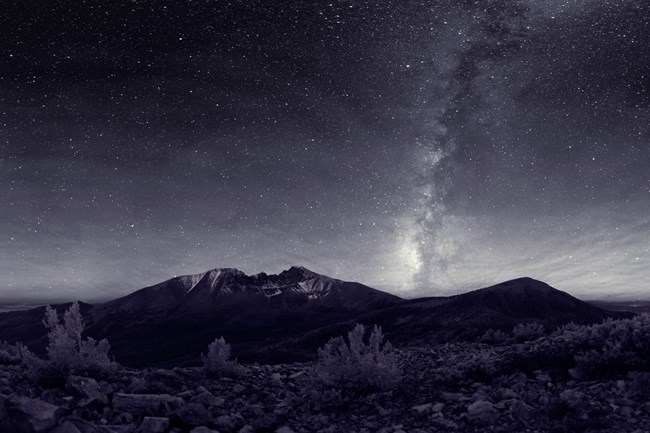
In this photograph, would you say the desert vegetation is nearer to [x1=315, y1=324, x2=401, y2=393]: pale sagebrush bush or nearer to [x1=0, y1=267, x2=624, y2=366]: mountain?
[x1=315, y1=324, x2=401, y2=393]: pale sagebrush bush

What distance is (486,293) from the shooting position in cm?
8962

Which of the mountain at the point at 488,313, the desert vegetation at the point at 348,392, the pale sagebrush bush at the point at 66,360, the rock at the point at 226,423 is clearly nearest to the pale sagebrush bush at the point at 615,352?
the desert vegetation at the point at 348,392

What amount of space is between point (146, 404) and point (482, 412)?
228 inches

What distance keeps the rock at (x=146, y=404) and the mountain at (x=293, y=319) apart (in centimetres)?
3893

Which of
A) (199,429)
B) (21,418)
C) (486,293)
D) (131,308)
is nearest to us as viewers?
(21,418)

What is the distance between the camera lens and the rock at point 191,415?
7193 mm

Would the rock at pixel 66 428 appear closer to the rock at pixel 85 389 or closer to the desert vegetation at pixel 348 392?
the desert vegetation at pixel 348 392

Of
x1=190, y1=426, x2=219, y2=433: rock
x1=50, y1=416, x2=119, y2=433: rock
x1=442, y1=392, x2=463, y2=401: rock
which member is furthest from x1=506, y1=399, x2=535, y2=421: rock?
x1=50, y1=416, x2=119, y2=433: rock

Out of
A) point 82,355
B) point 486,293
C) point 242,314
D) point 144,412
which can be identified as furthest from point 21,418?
point 242,314

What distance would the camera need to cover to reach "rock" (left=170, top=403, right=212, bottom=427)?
23.6 ft

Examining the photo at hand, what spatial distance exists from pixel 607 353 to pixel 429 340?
60.3 metres

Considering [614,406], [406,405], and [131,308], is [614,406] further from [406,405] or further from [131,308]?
[131,308]

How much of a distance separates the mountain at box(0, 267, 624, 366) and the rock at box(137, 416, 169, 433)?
130 ft

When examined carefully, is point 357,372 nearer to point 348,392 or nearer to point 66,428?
point 348,392
